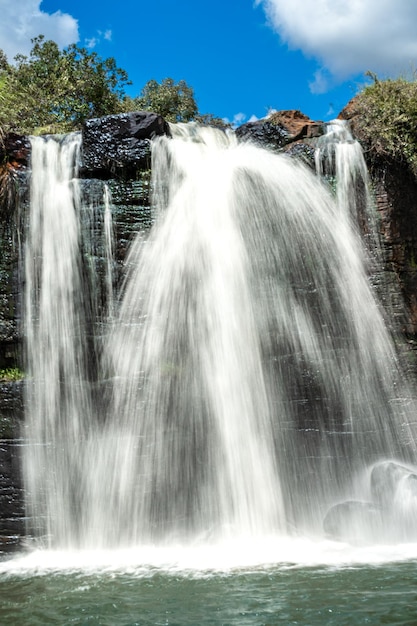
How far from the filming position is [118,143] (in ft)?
32.6

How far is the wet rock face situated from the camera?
9766mm

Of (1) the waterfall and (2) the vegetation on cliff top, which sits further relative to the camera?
(2) the vegetation on cliff top

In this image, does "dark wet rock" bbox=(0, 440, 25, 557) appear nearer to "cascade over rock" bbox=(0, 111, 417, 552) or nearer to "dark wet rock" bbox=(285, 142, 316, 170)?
"cascade over rock" bbox=(0, 111, 417, 552)

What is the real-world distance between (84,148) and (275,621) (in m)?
8.04

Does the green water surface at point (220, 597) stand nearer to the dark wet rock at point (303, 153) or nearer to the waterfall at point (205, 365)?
the waterfall at point (205, 365)

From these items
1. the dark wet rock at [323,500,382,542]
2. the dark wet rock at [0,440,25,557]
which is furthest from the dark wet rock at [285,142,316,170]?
the dark wet rock at [0,440,25,557]

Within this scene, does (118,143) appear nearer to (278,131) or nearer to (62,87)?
(278,131)

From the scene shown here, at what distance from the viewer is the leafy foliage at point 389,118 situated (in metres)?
10.4

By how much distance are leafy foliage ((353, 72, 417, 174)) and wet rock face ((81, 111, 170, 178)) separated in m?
3.83

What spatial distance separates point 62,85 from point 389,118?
1228cm

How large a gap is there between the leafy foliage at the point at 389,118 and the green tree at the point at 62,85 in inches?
380

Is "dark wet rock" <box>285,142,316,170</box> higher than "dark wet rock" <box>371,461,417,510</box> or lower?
higher

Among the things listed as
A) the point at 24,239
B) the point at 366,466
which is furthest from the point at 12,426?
the point at 366,466

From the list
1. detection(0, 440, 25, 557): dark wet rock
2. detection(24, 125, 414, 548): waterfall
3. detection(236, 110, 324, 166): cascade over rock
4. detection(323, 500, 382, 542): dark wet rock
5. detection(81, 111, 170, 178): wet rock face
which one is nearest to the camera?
detection(323, 500, 382, 542): dark wet rock
